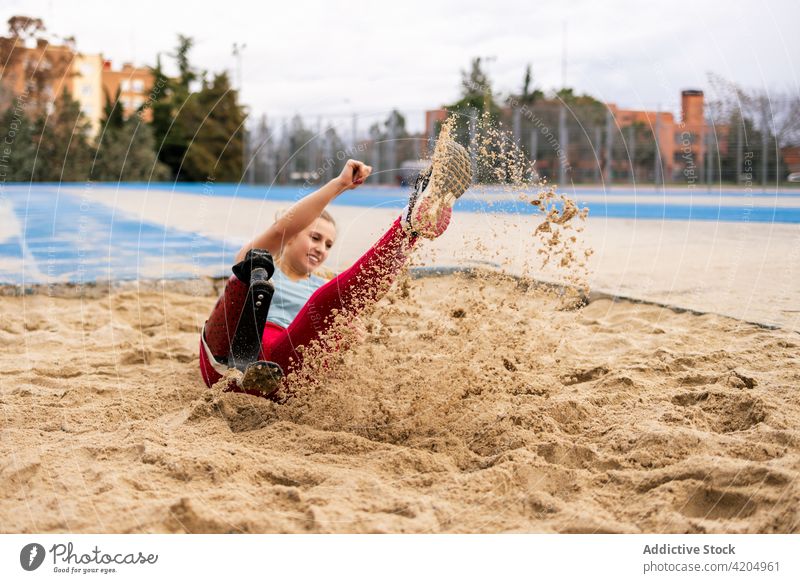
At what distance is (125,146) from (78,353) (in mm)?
19900

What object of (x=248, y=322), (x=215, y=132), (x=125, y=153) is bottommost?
(x=248, y=322)

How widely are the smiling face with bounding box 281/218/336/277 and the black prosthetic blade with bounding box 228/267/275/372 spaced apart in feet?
2.32

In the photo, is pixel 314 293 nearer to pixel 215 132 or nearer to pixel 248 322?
pixel 248 322

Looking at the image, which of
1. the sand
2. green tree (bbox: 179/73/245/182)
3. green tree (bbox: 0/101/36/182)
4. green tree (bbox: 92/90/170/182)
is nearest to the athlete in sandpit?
the sand

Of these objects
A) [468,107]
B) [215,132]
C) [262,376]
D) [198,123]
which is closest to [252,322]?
[262,376]

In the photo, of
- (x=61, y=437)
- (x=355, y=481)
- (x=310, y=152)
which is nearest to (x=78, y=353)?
(x=61, y=437)

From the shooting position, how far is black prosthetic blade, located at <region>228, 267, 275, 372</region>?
2.53m

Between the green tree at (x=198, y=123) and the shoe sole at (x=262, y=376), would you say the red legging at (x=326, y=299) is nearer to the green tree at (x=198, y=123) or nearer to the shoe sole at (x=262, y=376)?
the shoe sole at (x=262, y=376)

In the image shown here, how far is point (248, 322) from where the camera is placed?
2.61m

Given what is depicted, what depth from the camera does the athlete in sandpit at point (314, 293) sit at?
2568mm

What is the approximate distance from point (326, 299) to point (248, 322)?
27cm

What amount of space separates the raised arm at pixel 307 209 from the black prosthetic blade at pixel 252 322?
1.12ft

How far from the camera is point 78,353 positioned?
366 cm
